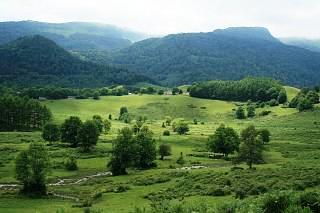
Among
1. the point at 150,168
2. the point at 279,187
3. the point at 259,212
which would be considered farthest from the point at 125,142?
the point at 259,212

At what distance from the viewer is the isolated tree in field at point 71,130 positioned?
14450cm

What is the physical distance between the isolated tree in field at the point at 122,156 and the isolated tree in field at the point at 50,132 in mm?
40487

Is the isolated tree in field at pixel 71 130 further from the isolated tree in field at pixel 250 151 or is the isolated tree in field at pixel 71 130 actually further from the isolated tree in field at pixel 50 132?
the isolated tree in field at pixel 250 151

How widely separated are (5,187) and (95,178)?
19390 millimetres

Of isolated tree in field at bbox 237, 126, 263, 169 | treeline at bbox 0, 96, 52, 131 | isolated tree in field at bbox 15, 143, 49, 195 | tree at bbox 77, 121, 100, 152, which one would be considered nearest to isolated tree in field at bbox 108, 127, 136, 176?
isolated tree in field at bbox 15, 143, 49, 195

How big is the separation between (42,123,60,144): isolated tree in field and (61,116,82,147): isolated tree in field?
85.8 inches

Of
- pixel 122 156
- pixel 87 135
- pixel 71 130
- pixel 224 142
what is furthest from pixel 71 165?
pixel 224 142

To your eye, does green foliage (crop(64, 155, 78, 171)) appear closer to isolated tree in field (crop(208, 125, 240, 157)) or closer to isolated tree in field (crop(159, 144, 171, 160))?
isolated tree in field (crop(159, 144, 171, 160))

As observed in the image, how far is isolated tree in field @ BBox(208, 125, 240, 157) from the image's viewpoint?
431 feet

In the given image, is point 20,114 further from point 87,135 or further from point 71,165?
point 71,165

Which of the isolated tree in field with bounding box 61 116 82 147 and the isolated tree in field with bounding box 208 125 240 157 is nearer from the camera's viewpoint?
the isolated tree in field with bounding box 208 125 240 157

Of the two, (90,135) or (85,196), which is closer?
(85,196)

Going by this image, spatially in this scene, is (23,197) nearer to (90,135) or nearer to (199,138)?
(90,135)

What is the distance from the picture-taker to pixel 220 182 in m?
85.6
